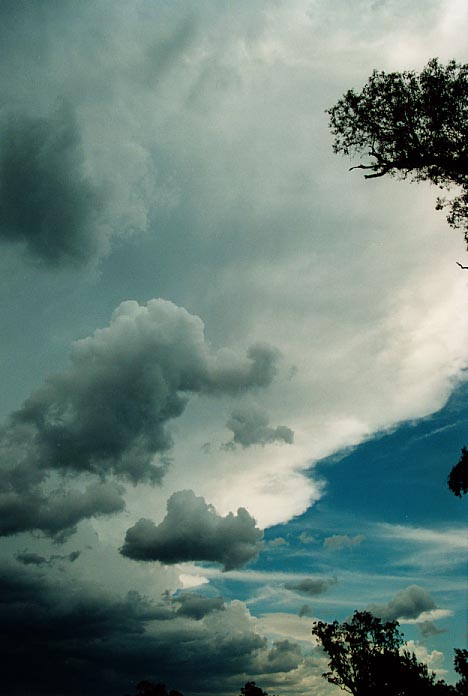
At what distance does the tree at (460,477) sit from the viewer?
19430mm

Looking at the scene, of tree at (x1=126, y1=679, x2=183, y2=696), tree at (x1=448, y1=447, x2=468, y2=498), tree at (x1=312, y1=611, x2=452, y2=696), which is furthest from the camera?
tree at (x1=126, y1=679, x2=183, y2=696)

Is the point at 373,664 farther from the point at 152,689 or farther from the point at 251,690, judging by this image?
the point at 152,689

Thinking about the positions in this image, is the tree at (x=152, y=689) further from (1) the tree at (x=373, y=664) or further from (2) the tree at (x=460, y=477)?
(2) the tree at (x=460, y=477)

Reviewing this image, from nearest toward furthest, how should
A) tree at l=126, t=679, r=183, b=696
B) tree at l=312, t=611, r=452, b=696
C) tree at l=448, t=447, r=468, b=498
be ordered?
tree at l=448, t=447, r=468, b=498, tree at l=312, t=611, r=452, b=696, tree at l=126, t=679, r=183, b=696

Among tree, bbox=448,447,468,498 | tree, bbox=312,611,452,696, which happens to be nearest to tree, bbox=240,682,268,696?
tree, bbox=312,611,452,696

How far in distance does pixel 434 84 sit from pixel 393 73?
173cm

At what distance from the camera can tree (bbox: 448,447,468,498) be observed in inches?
765

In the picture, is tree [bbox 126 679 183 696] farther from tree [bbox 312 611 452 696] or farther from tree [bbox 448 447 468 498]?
tree [bbox 448 447 468 498]

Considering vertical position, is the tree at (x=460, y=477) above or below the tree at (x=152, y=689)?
above

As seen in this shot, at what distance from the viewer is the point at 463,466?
766 inches

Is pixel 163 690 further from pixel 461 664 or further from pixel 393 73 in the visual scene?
pixel 393 73

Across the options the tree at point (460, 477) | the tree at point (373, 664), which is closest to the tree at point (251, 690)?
the tree at point (373, 664)

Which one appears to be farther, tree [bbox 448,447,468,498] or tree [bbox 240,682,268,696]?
tree [bbox 240,682,268,696]

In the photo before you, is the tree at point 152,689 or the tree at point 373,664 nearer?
the tree at point 373,664
